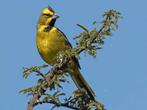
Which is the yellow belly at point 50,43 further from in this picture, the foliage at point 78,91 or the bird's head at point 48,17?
the foliage at point 78,91

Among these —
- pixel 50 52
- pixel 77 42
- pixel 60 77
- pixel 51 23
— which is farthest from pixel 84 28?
pixel 51 23

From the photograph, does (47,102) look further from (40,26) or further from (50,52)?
(40,26)

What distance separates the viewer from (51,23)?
28.1ft

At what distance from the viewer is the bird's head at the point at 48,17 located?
851cm

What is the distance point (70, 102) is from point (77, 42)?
1.59 feet

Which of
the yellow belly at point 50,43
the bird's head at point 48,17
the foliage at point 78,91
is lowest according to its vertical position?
the foliage at point 78,91

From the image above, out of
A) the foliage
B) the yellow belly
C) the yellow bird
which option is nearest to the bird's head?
the yellow bird

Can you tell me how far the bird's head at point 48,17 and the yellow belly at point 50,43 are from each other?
1.02 ft

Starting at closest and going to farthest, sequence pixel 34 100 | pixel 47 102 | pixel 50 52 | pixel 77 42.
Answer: pixel 34 100 < pixel 47 102 < pixel 77 42 < pixel 50 52

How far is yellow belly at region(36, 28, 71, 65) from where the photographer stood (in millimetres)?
7844

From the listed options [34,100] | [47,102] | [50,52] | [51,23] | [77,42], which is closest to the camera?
[34,100]

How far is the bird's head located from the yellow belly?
1.02 ft

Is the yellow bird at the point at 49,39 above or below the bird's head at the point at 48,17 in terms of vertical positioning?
below

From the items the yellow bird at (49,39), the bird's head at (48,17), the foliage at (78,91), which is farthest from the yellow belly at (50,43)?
the foliage at (78,91)
